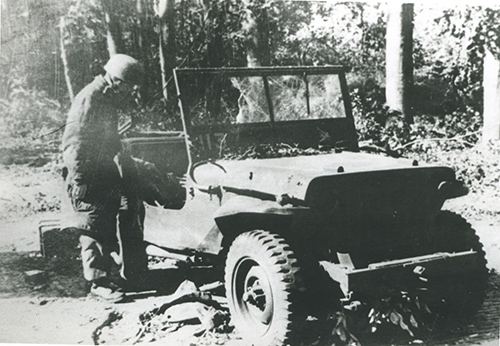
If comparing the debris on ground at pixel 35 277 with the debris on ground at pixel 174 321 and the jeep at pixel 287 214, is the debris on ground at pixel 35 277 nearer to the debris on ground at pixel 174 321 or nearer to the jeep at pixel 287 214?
the debris on ground at pixel 174 321

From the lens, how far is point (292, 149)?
3.93 m

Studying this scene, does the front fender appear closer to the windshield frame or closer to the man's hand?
the man's hand

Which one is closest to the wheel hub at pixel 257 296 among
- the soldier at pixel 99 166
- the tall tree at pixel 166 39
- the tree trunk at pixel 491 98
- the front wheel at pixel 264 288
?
the front wheel at pixel 264 288

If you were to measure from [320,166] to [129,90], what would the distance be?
1.38 meters

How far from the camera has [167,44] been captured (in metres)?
3.96

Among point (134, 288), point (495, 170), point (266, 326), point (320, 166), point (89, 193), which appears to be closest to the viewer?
point (266, 326)

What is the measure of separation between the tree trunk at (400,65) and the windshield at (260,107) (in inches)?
20.4

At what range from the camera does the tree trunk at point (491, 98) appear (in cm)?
446

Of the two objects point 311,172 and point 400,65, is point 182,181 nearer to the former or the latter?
point 311,172

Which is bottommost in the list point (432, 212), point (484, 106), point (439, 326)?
point (439, 326)

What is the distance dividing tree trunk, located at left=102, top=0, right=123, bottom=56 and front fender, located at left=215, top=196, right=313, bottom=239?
1.41 meters

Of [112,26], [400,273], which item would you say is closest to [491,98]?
[400,273]

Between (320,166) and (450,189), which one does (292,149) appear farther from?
(450,189)

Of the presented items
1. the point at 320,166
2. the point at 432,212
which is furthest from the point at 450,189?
the point at 320,166
